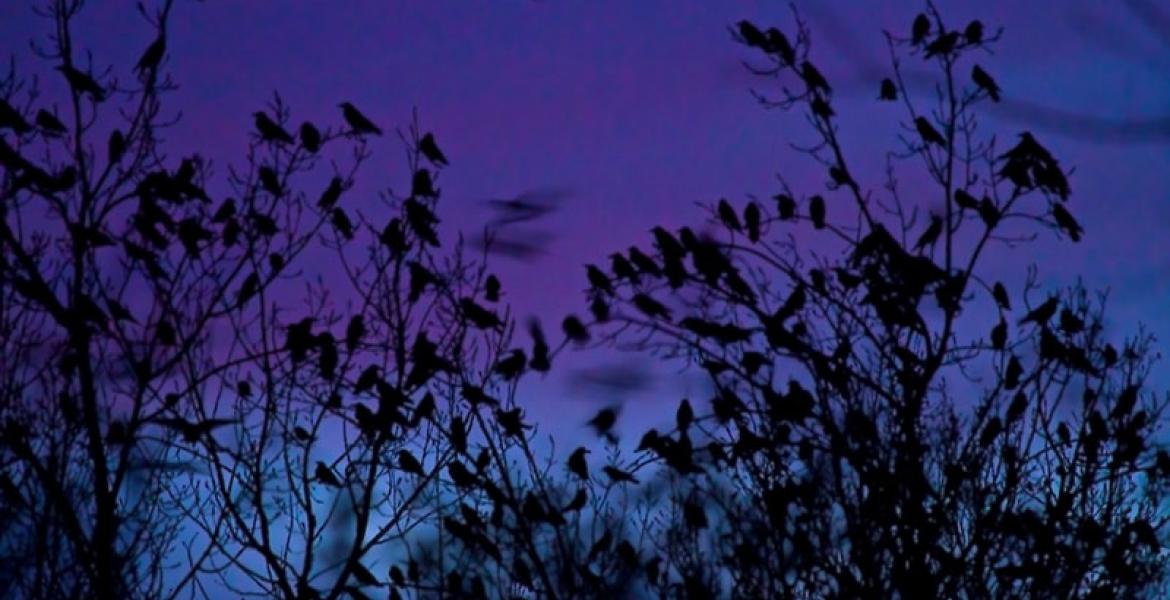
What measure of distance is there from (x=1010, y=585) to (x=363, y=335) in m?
5.09

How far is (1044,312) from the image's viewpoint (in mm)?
10227

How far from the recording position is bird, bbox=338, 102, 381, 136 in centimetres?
1033

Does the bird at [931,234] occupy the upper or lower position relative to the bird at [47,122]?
lower

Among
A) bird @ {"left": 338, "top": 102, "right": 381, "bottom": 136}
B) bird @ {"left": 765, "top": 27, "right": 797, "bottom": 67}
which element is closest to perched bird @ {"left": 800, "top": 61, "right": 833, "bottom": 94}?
bird @ {"left": 765, "top": 27, "right": 797, "bottom": 67}

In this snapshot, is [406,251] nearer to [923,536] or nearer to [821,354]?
[821,354]

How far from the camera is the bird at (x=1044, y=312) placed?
1021 cm

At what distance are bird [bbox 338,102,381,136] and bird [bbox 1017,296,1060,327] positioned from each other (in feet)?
15.9

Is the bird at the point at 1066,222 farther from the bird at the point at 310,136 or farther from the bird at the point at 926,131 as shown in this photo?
the bird at the point at 310,136

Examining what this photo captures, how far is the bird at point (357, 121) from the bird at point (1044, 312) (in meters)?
4.84

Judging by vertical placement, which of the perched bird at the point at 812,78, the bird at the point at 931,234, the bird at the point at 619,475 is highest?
the perched bird at the point at 812,78

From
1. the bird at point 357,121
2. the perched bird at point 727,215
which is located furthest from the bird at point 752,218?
the bird at point 357,121

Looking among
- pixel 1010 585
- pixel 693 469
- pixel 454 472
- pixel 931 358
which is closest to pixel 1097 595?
pixel 1010 585

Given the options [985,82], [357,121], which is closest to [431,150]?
[357,121]

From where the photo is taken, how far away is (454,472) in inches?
427
